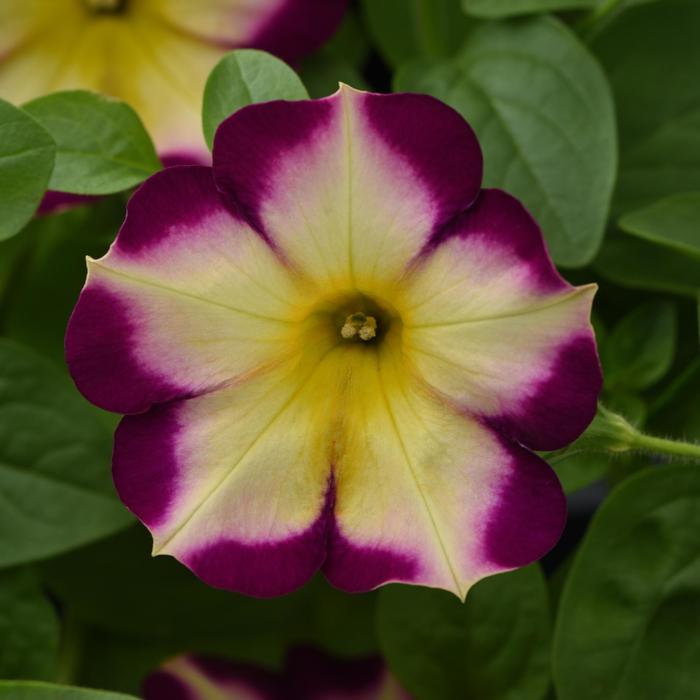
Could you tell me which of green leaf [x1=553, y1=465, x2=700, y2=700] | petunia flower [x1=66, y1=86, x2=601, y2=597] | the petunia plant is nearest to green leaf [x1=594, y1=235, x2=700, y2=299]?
the petunia plant

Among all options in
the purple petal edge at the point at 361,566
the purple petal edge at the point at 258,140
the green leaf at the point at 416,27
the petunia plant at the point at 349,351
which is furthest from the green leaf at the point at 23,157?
the green leaf at the point at 416,27

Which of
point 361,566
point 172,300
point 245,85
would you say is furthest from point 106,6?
point 361,566

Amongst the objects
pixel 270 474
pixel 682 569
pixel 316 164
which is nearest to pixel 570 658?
pixel 682 569

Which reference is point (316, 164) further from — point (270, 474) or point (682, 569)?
point (682, 569)

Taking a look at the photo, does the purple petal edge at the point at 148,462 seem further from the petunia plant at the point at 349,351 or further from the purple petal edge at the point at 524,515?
the purple petal edge at the point at 524,515

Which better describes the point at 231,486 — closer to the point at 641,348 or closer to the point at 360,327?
the point at 360,327

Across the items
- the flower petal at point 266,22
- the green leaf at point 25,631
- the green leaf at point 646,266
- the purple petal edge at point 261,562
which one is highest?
the flower petal at point 266,22

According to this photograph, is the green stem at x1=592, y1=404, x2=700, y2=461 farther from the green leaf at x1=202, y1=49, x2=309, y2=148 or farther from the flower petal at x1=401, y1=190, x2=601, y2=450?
the green leaf at x1=202, y1=49, x2=309, y2=148
